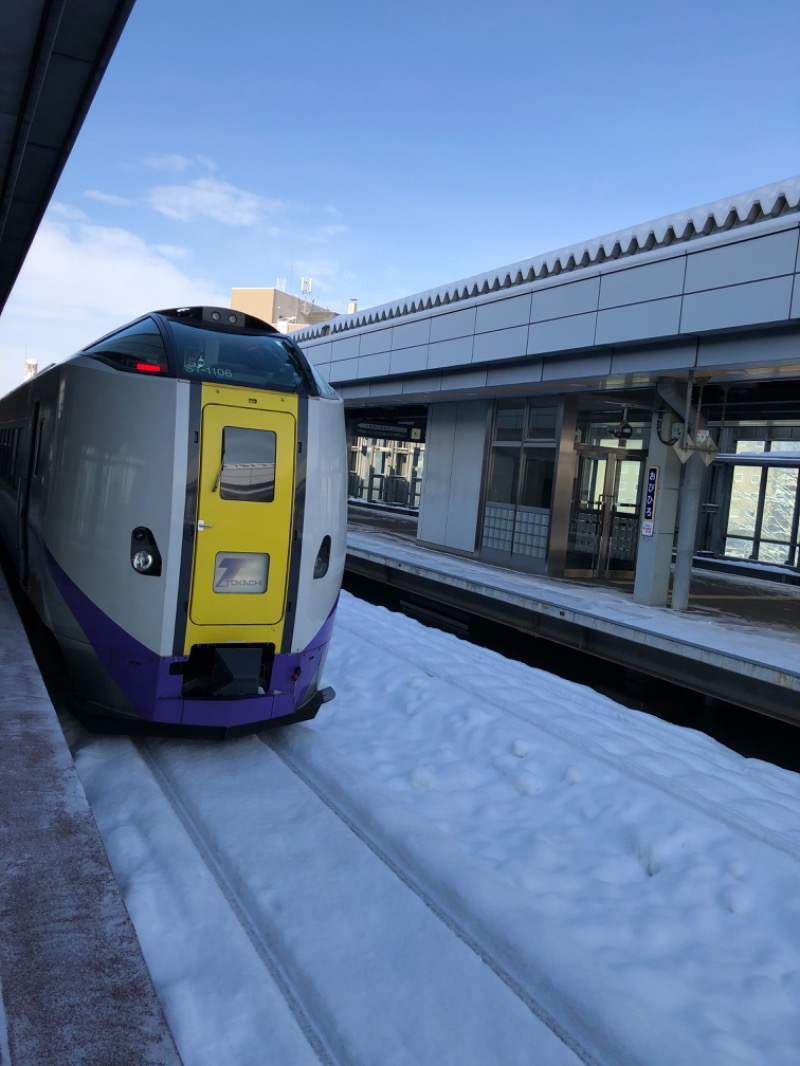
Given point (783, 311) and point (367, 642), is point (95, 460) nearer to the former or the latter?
point (367, 642)

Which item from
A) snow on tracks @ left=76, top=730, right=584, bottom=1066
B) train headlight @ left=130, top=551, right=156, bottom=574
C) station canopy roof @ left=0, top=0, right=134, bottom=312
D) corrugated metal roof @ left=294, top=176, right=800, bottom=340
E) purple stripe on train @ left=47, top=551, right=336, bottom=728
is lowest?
snow on tracks @ left=76, top=730, right=584, bottom=1066

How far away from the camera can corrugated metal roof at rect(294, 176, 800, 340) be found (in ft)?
28.6

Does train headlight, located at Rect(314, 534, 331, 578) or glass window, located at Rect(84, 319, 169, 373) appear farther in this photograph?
train headlight, located at Rect(314, 534, 331, 578)

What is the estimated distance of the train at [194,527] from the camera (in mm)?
4492

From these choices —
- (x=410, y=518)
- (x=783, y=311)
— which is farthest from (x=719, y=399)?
(x=410, y=518)

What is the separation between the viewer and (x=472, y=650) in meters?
8.59

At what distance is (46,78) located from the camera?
516 centimetres

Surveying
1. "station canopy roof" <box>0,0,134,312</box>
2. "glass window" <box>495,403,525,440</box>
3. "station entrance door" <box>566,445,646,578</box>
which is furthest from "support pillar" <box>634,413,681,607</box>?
"station canopy roof" <box>0,0,134,312</box>

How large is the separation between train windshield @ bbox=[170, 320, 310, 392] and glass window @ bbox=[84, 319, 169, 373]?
110 millimetres

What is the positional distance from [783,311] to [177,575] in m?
6.83

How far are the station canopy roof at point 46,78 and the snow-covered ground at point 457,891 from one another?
4.06 m

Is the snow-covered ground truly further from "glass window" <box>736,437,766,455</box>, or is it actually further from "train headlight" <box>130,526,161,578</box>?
"glass window" <box>736,437,766,455</box>

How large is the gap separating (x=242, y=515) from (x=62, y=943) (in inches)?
102

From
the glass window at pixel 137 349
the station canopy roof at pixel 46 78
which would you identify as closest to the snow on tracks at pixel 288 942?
the glass window at pixel 137 349
